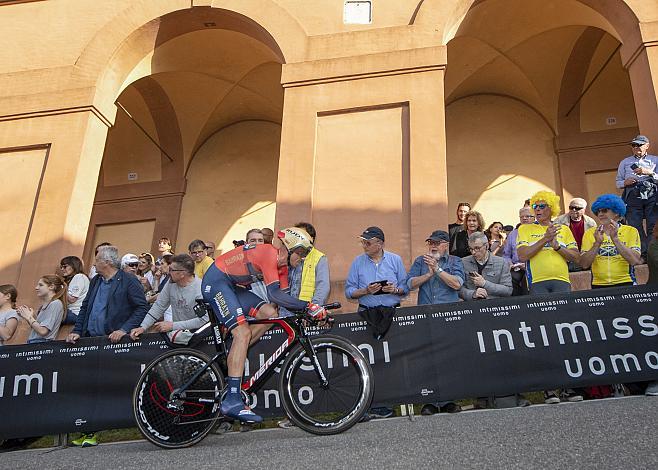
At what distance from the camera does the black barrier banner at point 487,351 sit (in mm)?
5285

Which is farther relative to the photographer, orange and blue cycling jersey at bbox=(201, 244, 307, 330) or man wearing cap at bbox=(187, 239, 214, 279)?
man wearing cap at bbox=(187, 239, 214, 279)

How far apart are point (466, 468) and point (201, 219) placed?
494 inches

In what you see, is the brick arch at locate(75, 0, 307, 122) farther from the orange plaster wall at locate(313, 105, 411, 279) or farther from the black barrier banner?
the black barrier banner

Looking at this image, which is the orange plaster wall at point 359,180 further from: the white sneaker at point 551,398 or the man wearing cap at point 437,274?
the white sneaker at point 551,398

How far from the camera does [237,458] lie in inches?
144

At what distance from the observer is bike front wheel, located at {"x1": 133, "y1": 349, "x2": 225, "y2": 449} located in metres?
4.52

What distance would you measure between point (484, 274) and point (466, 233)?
68.2 inches

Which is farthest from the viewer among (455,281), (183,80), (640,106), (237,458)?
(183,80)

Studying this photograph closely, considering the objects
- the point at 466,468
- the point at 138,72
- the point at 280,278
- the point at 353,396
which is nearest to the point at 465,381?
the point at 353,396

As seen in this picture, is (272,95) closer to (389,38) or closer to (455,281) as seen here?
(389,38)

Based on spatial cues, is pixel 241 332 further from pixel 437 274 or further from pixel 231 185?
pixel 231 185

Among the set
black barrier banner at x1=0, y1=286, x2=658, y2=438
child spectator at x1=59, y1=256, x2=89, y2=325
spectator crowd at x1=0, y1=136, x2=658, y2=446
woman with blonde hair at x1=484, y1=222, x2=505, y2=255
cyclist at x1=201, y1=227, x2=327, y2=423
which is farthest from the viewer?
woman with blonde hair at x1=484, y1=222, x2=505, y2=255

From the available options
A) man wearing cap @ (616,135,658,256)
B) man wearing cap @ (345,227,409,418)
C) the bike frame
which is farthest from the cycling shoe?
man wearing cap @ (616,135,658,256)

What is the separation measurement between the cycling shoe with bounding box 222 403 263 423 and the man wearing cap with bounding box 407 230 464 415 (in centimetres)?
221
